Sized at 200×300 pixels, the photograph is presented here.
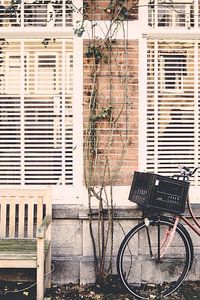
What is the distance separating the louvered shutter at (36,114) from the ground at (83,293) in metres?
1.21

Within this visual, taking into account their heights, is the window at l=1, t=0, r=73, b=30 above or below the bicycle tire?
above

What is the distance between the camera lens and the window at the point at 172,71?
23.5ft

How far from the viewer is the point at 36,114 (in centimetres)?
713

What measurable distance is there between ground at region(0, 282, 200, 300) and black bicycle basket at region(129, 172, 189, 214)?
0.96m

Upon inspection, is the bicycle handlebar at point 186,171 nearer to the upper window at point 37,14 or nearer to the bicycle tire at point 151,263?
the bicycle tire at point 151,263

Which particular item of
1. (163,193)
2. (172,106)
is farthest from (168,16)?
(163,193)

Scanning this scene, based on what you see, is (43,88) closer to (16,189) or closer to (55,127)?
(55,127)

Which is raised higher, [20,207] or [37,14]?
[37,14]

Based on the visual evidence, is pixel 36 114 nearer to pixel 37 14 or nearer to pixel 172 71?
pixel 37 14

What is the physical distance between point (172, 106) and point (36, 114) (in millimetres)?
1605

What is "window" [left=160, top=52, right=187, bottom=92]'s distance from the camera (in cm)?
715

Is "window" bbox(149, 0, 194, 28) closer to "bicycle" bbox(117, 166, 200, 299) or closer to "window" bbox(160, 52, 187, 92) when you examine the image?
"window" bbox(160, 52, 187, 92)

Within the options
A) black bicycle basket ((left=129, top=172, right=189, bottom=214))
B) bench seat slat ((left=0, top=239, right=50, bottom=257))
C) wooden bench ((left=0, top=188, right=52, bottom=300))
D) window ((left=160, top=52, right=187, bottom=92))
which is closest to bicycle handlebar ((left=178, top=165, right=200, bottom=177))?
black bicycle basket ((left=129, top=172, right=189, bottom=214))

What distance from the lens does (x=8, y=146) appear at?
7.11 m
